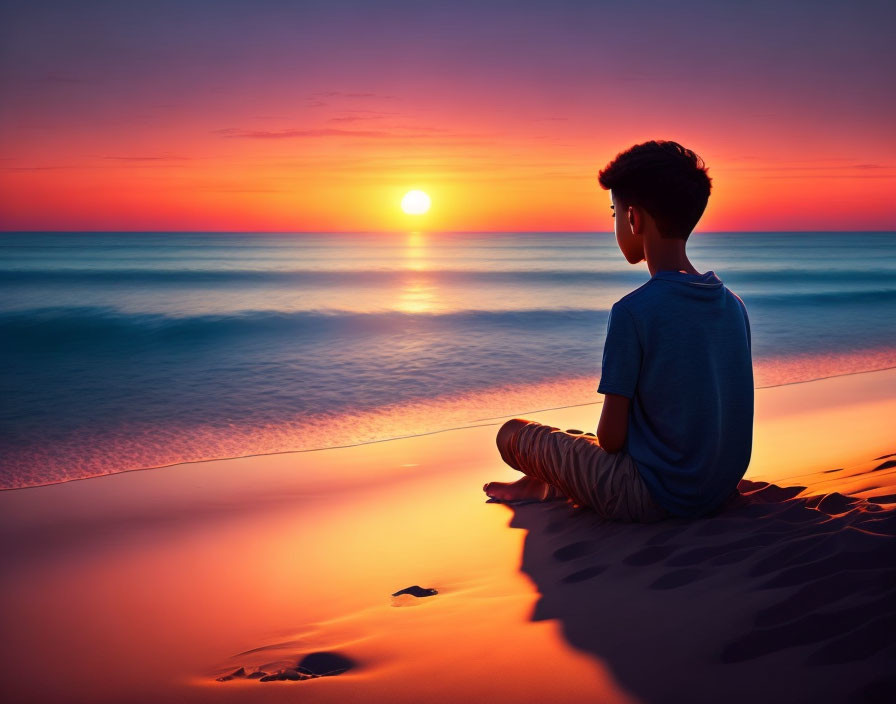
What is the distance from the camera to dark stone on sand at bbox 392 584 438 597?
2.72 metres

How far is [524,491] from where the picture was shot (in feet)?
12.1

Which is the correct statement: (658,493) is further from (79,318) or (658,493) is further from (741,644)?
A: (79,318)

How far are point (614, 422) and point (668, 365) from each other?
298mm

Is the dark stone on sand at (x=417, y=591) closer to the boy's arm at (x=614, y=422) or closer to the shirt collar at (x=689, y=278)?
the boy's arm at (x=614, y=422)

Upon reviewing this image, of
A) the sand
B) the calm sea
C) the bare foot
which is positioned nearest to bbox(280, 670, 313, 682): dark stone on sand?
the sand

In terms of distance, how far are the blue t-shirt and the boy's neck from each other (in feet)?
0.31

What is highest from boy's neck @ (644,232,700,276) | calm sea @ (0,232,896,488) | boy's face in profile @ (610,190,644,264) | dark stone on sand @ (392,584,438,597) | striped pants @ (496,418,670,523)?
calm sea @ (0,232,896,488)

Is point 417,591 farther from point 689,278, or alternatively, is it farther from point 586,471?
point 689,278

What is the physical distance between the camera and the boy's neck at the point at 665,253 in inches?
106

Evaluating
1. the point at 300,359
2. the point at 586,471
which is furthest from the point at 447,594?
the point at 300,359

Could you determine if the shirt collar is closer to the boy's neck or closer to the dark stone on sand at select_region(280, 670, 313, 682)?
the boy's neck

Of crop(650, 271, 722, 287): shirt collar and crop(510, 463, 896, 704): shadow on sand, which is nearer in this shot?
crop(510, 463, 896, 704): shadow on sand

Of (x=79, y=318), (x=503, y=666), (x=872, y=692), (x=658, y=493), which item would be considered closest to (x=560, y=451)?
(x=658, y=493)

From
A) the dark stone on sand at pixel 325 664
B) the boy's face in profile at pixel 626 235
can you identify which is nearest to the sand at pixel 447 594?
the dark stone on sand at pixel 325 664
